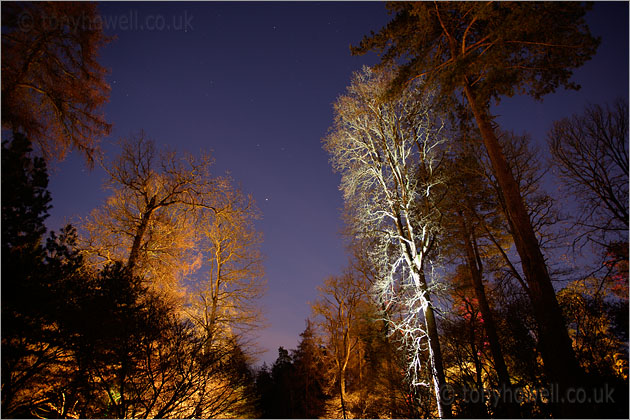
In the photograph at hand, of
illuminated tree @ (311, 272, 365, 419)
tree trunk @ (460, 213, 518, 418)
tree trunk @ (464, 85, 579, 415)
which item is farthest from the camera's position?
illuminated tree @ (311, 272, 365, 419)

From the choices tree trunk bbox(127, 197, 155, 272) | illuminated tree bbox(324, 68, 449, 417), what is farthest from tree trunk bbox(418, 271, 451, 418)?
tree trunk bbox(127, 197, 155, 272)

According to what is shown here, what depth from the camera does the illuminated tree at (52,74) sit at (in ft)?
18.6

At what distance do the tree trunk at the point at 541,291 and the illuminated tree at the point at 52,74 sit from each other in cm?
1026

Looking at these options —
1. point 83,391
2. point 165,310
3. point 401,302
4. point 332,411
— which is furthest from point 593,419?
point 332,411

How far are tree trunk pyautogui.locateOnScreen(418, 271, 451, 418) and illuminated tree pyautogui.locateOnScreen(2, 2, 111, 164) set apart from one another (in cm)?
1003

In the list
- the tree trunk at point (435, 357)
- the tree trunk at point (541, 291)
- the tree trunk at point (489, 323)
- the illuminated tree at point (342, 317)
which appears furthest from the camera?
the illuminated tree at point (342, 317)

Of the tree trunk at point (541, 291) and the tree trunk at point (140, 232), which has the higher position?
the tree trunk at point (140, 232)

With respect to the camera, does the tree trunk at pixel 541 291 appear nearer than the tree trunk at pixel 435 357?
Yes

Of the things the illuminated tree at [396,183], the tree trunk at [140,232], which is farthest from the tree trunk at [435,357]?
the tree trunk at [140,232]

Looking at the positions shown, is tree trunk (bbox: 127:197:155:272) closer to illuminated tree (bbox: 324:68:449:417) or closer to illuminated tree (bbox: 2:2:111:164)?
illuminated tree (bbox: 2:2:111:164)

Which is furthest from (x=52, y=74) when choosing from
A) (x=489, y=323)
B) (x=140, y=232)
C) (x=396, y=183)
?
(x=489, y=323)

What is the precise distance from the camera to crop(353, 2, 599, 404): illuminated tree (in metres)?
5.73

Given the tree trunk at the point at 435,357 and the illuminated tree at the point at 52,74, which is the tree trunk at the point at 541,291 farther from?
the illuminated tree at the point at 52,74

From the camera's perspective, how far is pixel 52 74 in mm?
6477
